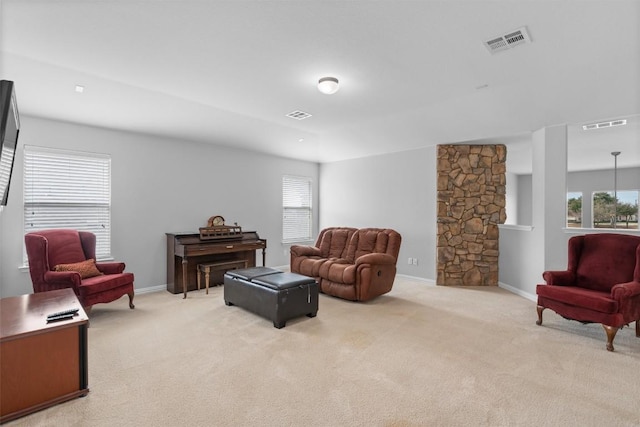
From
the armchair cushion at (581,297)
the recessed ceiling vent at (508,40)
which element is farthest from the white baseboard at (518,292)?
the recessed ceiling vent at (508,40)

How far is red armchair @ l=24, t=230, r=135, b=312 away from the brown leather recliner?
247 cm

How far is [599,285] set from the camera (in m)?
3.43

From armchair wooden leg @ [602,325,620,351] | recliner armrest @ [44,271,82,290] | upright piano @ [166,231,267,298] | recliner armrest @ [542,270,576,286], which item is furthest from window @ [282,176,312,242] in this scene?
armchair wooden leg @ [602,325,620,351]

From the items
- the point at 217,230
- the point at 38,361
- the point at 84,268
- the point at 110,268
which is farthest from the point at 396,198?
the point at 38,361

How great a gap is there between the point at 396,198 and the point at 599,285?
3.24 metres

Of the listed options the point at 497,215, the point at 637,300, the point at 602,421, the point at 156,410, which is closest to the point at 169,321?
the point at 156,410

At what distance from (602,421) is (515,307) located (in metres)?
2.37

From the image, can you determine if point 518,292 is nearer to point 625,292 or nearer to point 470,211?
point 470,211

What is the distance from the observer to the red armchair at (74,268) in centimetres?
341

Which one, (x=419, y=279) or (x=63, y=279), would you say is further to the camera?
(x=419, y=279)

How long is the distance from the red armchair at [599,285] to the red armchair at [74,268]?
479cm

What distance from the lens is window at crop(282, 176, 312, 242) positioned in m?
6.91

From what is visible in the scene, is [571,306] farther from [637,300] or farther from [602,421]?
[602,421]

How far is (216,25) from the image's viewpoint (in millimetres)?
2479
